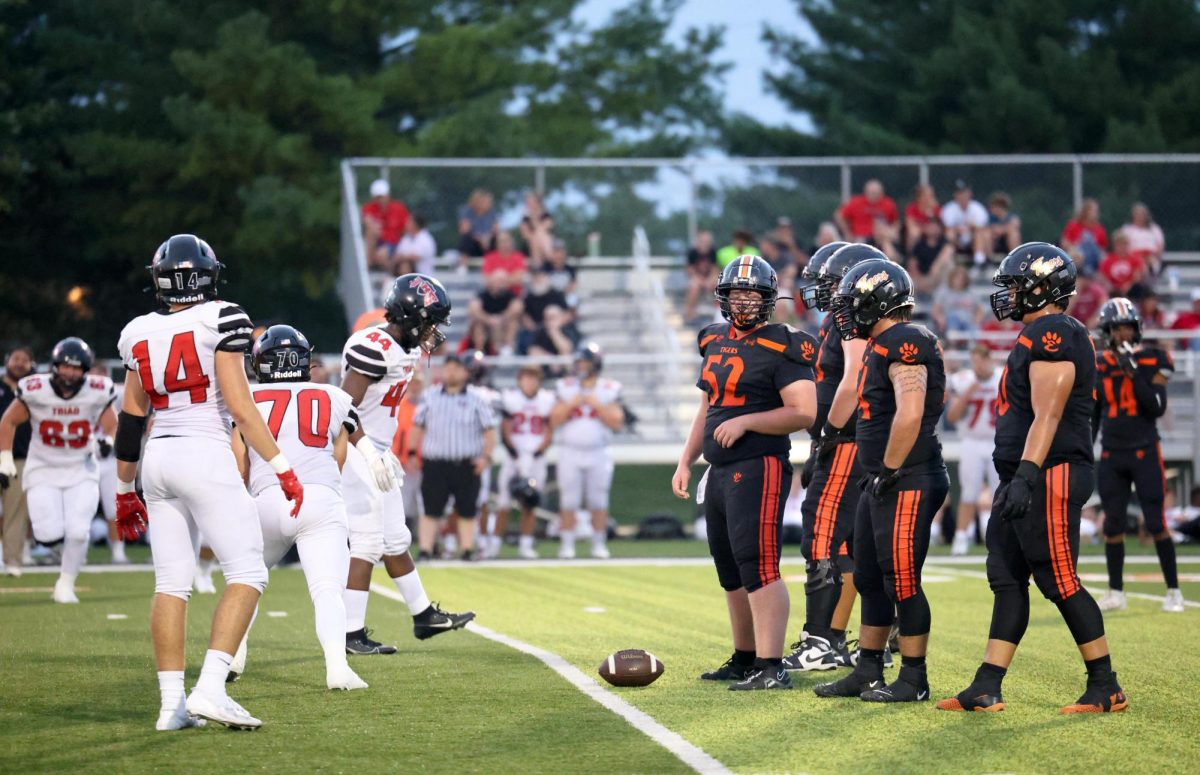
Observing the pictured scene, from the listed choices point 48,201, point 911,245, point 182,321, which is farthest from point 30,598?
point 48,201

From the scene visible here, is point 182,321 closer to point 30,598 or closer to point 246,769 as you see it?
point 246,769

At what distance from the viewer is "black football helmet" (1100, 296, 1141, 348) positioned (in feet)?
37.8

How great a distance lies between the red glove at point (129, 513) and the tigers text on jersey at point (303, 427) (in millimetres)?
780

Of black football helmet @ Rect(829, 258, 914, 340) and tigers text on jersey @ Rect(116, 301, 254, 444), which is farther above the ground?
Result: black football helmet @ Rect(829, 258, 914, 340)

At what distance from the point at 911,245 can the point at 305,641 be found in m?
14.7

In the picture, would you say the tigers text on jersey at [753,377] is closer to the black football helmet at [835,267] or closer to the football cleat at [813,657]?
the black football helmet at [835,267]

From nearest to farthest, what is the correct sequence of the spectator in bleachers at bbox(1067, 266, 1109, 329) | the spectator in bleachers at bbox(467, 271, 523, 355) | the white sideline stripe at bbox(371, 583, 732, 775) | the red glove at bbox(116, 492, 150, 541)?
the white sideline stripe at bbox(371, 583, 732, 775) → the red glove at bbox(116, 492, 150, 541) → the spectator in bleachers at bbox(467, 271, 523, 355) → the spectator in bleachers at bbox(1067, 266, 1109, 329)

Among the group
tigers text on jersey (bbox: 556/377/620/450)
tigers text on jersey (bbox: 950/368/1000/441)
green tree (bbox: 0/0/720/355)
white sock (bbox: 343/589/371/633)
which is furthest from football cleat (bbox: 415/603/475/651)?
green tree (bbox: 0/0/720/355)

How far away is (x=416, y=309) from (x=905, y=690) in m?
3.34

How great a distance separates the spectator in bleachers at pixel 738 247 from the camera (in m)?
21.3

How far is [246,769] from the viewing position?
5855 mm

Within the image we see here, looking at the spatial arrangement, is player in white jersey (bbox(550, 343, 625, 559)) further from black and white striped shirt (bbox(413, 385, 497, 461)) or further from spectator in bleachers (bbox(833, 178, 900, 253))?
spectator in bleachers (bbox(833, 178, 900, 253))

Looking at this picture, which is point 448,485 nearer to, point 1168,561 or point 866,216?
point 1168,561

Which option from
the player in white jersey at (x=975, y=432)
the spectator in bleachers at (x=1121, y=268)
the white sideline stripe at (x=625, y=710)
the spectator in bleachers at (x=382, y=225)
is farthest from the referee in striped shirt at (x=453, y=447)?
the spectator in bleachers at (x=1121, y=268)
